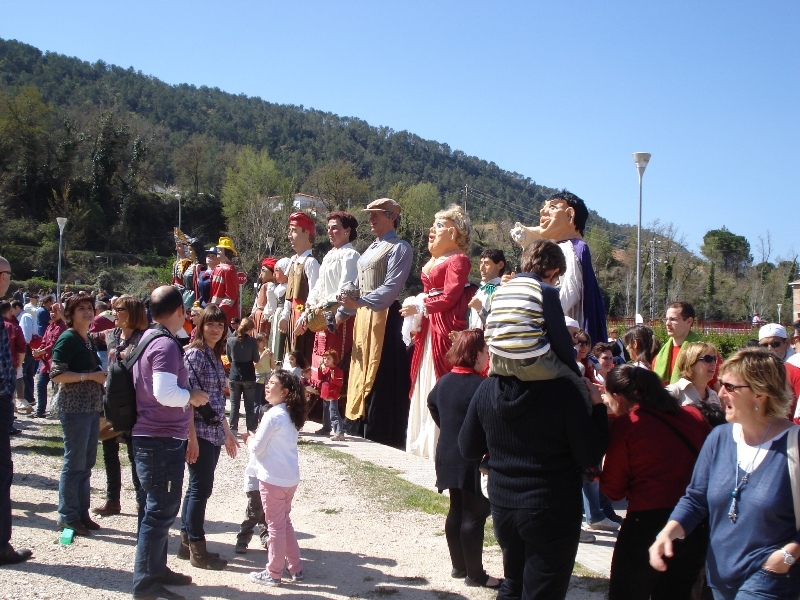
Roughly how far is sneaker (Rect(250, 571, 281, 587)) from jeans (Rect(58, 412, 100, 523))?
1.80 meters

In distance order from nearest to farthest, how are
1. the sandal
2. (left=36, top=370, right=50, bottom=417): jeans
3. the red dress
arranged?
the sandal
the red dress
(left=36, top=370, right=50, bottom=417): jeans

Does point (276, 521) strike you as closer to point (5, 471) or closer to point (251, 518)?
point (251, 518)

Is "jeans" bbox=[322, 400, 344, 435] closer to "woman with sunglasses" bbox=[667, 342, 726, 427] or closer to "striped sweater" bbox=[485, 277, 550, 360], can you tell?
"woman with sunglasses" bbox=[667, 342, 726, 427]

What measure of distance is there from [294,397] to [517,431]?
2.06 meters

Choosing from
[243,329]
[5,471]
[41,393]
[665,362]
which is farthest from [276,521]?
[41,393]

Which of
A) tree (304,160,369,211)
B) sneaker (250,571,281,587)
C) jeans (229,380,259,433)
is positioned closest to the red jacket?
sneaker (250,571,281,587)

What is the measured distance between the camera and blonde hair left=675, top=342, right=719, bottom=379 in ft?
14.9

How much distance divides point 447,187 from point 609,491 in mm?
126927

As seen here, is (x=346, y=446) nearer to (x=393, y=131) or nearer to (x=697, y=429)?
(x=697, y=429)

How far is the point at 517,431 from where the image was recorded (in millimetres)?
3535

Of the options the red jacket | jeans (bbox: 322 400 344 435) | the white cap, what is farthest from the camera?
jeans (bbox: 322 400 344 435)

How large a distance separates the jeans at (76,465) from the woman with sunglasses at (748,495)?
4.50 metres

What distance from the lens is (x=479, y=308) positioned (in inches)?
263

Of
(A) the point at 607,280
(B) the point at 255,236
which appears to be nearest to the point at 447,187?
(A) the point at 607,280
